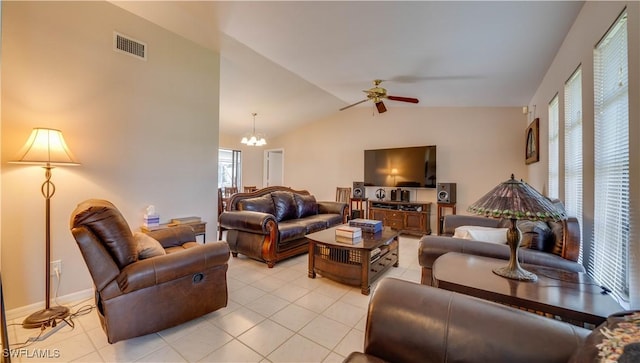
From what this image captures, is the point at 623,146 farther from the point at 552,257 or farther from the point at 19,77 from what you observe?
the point at 19,77

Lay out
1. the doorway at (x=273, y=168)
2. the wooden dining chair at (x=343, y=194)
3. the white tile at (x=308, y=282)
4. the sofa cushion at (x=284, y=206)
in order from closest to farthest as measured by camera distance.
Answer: the white tile at (x=308, y=282) → the sofa cushion at (x=284, y=206) → the wooden dining chair at (x=343, y=194) → the doorway at (x=273, y=168)

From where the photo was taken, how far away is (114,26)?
8.50 feet

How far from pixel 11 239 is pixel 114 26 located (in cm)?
213

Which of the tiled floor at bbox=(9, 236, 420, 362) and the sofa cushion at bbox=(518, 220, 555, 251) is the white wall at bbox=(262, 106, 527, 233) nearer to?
the sofa cushion at bbox=(518, 220, 555, 251)

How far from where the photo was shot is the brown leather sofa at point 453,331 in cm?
86

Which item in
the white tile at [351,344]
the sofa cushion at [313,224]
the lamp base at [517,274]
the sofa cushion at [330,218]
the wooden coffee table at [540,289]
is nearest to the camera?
the wooden coffee table at [540,289]

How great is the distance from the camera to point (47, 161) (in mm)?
2020

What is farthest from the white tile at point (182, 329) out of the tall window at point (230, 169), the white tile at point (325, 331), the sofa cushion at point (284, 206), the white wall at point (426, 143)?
the tall window at point (230, 169)

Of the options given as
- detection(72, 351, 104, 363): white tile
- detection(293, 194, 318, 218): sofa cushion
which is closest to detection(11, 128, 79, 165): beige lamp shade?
detection(72, 351, 104, 363): white tile

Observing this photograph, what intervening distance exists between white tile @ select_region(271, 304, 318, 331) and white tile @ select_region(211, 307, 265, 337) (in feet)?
0.50

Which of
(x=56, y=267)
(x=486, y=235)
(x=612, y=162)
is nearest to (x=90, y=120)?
(x=56, y=267)

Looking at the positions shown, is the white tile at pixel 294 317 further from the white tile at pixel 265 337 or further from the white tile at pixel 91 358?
the white tile at pixel 91 358

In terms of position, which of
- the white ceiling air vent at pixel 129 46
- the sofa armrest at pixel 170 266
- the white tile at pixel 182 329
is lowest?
the white tile at pixel 182 329

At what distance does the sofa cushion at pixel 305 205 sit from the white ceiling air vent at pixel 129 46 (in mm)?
2832
